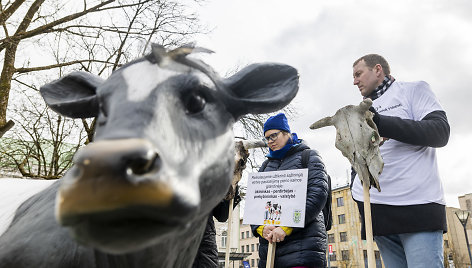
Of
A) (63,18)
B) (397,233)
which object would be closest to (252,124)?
(63,18)

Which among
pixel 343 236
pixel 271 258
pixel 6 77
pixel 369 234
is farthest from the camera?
pixel 343 236

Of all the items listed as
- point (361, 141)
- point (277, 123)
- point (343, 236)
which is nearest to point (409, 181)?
point (361, 141)

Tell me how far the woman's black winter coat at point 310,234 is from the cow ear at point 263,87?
1.70m

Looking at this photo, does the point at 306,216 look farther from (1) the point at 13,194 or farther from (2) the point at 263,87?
(1) the point at 13,194

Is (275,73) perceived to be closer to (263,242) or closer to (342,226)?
(263,242)

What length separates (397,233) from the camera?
280cm

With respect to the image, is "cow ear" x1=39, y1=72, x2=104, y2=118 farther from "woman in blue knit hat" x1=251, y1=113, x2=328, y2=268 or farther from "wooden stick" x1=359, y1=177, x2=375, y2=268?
"woman in blue knit hat" x1=251, y1=113, x2=328, y2=268

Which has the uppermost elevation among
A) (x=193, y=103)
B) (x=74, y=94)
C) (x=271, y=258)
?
(x=74, y=94)

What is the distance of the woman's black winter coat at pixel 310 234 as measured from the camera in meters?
3.25

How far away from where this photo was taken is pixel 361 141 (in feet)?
9.39

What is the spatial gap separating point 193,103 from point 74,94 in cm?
92

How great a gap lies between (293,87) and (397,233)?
1.63 meters

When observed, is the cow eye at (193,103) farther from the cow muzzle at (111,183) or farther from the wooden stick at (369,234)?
the wooden stick at (369,234)

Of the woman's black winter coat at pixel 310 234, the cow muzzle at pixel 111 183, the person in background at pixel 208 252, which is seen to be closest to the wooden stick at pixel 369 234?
the woman's black winter coat at pixel 310 234
